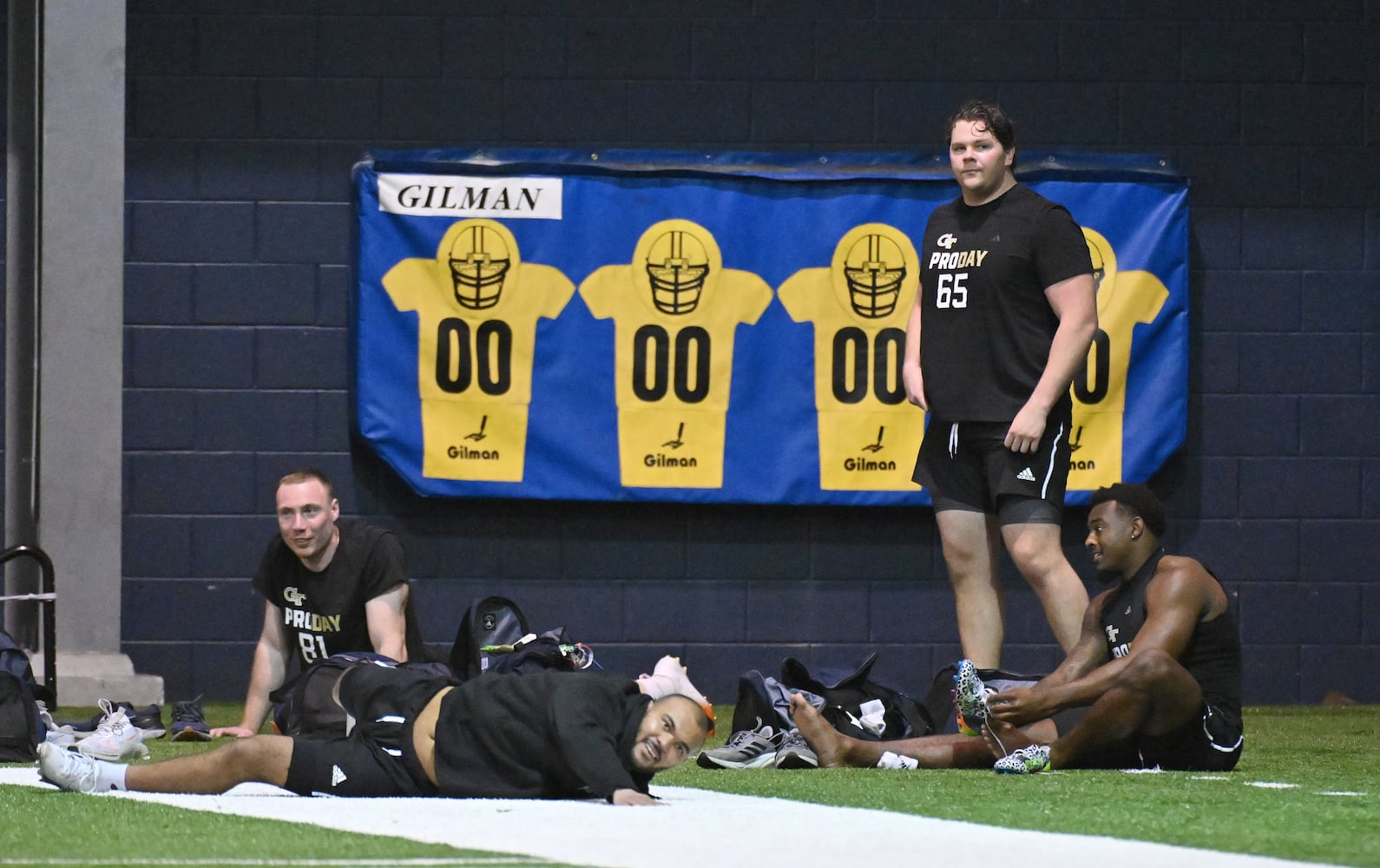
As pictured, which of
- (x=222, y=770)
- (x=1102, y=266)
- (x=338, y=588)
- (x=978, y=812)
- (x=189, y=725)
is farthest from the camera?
(x=1102, y=266)

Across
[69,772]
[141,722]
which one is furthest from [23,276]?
[69,772]

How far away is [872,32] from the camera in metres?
7.96

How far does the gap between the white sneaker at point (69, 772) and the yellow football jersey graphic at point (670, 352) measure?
3.85 meters

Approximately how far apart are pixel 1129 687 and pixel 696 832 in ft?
5.46

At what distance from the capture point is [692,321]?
784 cm

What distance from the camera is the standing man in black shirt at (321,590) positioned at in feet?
18.6

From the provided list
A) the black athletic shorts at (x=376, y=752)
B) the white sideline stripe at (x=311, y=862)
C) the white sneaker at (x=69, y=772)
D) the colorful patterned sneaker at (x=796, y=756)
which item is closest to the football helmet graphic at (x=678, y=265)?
the colorful patterned sneaker at (x=796, y=756)

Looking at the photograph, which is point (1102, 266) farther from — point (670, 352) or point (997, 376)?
point (997, 376)

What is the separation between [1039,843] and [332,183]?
16.9ft

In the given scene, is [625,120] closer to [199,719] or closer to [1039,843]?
[199,719]

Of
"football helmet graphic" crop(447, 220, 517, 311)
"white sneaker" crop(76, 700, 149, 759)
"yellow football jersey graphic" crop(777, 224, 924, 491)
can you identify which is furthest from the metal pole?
"yellow football jersey graphic" crop(777, 224, 924, 491)

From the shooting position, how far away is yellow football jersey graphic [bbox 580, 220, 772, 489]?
7.83 m

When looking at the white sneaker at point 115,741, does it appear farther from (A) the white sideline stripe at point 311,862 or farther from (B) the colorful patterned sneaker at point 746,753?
(A) the white sideline stripe at point 311,862

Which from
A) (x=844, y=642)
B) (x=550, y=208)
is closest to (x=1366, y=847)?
(x=844, y=642)
